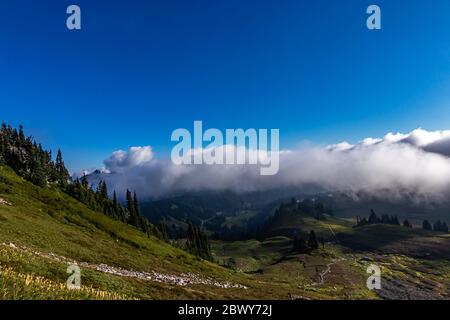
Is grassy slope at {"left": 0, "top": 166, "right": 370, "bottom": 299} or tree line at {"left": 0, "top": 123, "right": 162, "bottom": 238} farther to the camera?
tree line at {"left": 0, "top": 123, "right": 162, "bottom": 238}

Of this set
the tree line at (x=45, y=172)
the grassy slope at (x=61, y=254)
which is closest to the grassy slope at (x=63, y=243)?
the grassy slope at (x=61, y=254)

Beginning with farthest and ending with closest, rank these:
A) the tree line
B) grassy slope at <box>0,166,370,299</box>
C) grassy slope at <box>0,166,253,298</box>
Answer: the tree line < grassy slope at <box>0,166,253,298</box> < grassy slope at <box>0,166,370,299</box>

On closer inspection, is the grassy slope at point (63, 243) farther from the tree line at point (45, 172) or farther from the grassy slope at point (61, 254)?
the tree line at point (45, 172)

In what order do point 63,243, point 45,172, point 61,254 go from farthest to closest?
point 45,172
point 63,243
point 61,254

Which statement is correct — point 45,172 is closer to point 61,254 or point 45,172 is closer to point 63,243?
point 63,243

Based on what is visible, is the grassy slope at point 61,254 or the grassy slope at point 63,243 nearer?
the grassy slope at point 61,254

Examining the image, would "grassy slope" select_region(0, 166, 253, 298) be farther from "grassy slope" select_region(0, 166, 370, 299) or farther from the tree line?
the tree line

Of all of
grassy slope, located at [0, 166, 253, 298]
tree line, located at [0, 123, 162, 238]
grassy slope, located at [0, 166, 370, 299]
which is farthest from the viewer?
tree line, located at [0, 123, 162, 238]

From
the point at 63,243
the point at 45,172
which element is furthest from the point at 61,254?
the point at 45,172

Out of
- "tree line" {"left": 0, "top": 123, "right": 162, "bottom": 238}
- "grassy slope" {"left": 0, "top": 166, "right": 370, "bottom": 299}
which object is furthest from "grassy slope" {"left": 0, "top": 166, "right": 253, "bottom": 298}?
"tree line" {"left": 0, "top": 123, "right": 162, "bottom": 238}
